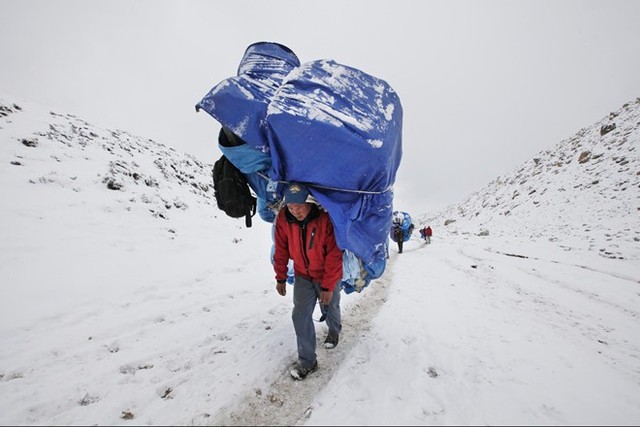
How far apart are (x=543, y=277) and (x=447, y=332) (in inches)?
199

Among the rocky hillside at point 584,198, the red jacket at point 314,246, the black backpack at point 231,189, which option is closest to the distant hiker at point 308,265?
the red jacket at point 314,246

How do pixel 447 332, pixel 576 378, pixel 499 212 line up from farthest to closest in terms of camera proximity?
pixel 499 212 < pixel 447 332 < pixel 576 378

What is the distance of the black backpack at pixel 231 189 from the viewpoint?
10.6ft

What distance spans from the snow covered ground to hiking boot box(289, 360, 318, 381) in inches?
Answer: 3.0

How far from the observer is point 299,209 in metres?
2.96

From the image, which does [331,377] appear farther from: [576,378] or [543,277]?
[543,277]

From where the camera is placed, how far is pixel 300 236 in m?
3.20

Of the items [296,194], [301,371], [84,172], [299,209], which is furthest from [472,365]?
[84,172]

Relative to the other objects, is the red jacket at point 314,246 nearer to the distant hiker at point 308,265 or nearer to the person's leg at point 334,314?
the distant hiker at point 308,265

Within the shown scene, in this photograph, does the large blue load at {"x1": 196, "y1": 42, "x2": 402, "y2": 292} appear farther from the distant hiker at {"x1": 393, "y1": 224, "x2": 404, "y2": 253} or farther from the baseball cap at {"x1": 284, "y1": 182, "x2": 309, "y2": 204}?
the distant hiker at {"x1": 393, "y1": 224, "x2": 404, "y2": 253}

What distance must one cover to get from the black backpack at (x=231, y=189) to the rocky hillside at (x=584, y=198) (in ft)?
41.2

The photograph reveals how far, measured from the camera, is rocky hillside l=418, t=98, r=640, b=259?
40.9 feet

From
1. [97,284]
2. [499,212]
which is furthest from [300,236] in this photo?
[499,212]

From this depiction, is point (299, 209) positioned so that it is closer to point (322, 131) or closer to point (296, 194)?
point (296, 194)
